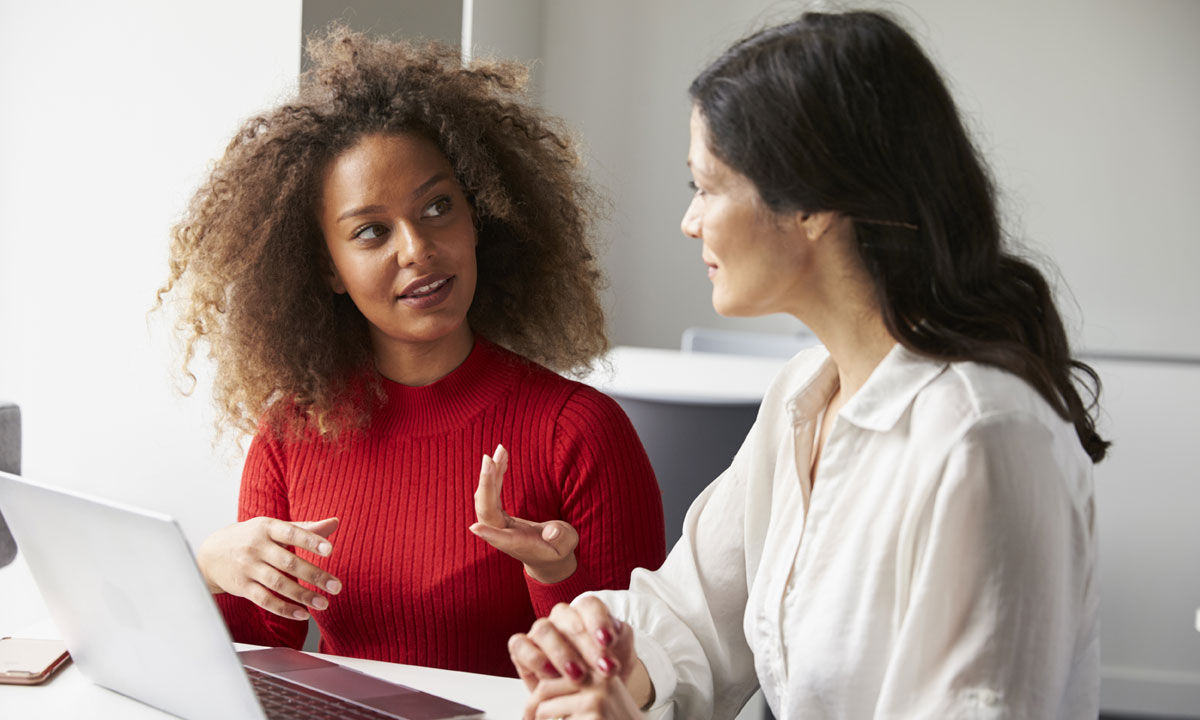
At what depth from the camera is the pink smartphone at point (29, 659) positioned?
110 centimetres

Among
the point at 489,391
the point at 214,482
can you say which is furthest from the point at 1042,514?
the point at 214,482

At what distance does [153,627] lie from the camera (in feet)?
3.14

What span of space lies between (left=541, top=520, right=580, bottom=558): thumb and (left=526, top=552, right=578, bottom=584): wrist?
22 mm

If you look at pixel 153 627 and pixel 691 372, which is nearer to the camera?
pixel 153 627

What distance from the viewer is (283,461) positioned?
1511mm

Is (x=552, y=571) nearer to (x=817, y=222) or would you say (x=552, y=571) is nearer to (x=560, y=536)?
(x=560, y=536)

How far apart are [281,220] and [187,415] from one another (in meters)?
0.64

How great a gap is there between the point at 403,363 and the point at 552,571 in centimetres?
36

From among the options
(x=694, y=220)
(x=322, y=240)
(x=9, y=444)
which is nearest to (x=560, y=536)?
(x=694, y=220)

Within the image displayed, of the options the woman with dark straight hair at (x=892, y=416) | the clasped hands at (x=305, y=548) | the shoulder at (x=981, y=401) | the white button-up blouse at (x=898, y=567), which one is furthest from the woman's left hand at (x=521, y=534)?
the shoulder at (x=981, y=401)

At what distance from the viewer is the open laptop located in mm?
892

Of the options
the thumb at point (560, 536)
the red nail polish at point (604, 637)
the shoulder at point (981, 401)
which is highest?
the shoulder at point (981, 401)

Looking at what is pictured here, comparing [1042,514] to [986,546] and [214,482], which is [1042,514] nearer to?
[986,546]

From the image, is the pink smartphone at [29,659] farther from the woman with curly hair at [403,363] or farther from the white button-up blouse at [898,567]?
the white button-up blouse at [898,567]
